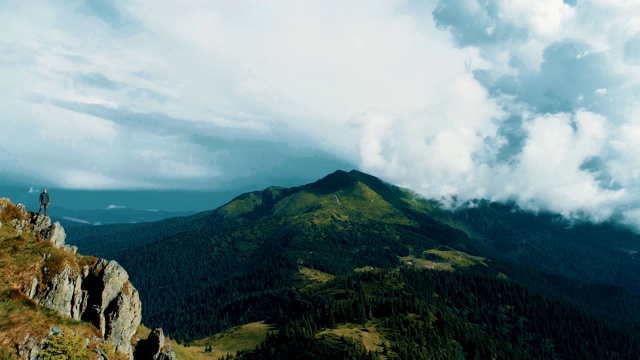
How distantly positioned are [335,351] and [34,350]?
523ft

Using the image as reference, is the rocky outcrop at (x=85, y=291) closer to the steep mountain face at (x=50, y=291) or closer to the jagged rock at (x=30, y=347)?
the steep mountain face at (x=50, y=291)

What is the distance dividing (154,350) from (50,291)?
21.9 m

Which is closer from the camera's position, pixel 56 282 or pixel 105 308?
pixel 56 282

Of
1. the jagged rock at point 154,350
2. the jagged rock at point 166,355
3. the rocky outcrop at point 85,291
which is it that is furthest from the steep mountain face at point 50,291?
the jagged rock at point 166,355

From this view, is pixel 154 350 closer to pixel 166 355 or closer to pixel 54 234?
pixel 166 355

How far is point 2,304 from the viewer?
200ft

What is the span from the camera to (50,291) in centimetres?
6775

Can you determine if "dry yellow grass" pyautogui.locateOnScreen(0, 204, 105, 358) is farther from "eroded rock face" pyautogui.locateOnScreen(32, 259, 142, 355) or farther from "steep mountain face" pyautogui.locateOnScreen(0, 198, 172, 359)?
"eroded rock face" pyautogui.locateOnScreen(32, 259, 142, 355)

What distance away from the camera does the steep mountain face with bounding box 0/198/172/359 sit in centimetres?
6053

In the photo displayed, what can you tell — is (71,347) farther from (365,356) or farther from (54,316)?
(365,356)

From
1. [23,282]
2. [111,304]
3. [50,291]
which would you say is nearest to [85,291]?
[111,304]

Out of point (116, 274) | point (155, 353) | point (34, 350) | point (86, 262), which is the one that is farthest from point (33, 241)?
point (155, 353)

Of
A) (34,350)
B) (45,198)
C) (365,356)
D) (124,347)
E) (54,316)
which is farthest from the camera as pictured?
(365,356)

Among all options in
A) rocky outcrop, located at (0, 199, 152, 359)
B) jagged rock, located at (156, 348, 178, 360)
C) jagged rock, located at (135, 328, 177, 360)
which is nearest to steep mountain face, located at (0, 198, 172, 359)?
rocky outcrop, located at (0, 199, 152, 359)
